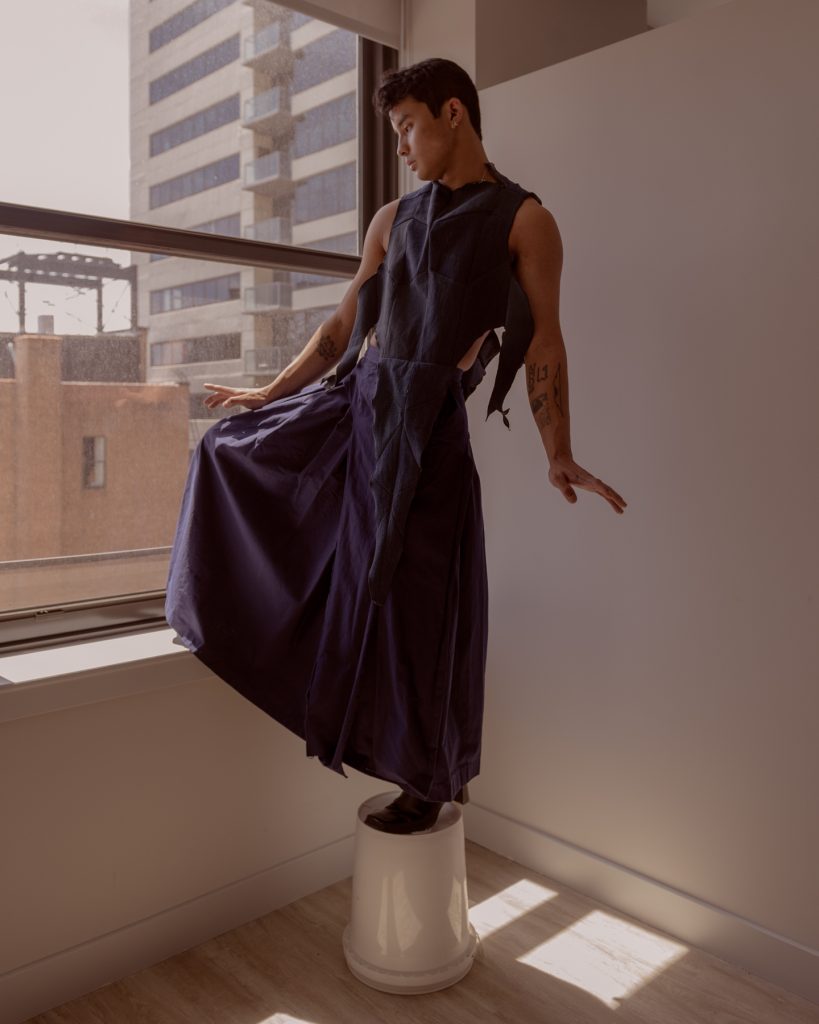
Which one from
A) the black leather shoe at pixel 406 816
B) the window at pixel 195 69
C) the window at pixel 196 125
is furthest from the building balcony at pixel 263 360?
the black leather shoe at pixel 406 816

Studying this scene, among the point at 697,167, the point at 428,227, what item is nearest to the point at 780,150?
the point at 697,167

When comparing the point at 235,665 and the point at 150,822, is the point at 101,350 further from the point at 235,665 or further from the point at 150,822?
the point at 150,822

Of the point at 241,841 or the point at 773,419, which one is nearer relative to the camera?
the point at 773,419

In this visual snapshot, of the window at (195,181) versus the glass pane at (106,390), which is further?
the window at (195,181)

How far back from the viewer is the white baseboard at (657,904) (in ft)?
6.66

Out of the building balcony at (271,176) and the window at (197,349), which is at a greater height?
the building balcony at (271,176)

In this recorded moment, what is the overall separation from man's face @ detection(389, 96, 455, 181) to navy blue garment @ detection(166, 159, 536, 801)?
53 mm

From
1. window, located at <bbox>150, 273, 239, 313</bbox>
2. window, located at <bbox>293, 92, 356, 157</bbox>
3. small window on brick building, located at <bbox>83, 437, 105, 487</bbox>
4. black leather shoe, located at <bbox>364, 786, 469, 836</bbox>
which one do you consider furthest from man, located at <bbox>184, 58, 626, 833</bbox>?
window, located at <bbox>293, 92, 356, 157</bbox>

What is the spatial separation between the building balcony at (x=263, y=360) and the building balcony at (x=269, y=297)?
9 centimetres

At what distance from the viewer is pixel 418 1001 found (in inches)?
78.2

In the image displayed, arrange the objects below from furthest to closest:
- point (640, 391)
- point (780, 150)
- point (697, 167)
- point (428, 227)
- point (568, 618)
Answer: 1. point (568, 618)
2. point (640, 391)
3. point (697, 167)
4. point (780, 150)
5. point (428, 227)

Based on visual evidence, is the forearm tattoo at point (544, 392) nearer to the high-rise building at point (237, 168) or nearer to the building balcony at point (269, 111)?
the high-rise building at point (237, 168)

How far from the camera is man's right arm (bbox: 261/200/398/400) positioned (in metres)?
2.00

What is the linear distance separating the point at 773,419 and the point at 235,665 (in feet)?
3.82
